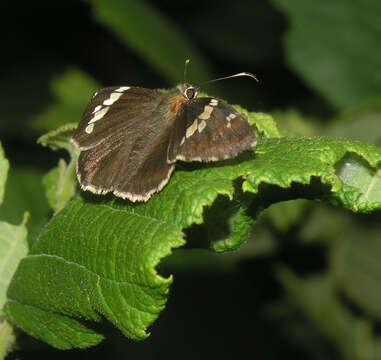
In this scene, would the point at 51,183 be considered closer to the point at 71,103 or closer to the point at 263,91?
the point at 71,103

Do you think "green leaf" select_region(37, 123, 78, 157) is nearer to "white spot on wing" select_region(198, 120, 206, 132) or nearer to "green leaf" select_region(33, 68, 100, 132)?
"white spot on wing" select_region(198, 120, 206, 132)

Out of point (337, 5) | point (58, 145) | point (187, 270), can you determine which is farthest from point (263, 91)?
point (58, 145)

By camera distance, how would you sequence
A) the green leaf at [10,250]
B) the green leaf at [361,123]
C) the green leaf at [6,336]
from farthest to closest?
the green leaf at [361,123], the green leaf at [10,250], the green leaf at [6,336]

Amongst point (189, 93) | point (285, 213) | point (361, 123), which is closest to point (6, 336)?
point (189, 93)

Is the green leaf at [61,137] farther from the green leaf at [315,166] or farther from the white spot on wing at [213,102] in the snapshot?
the green leaf at [315,166]

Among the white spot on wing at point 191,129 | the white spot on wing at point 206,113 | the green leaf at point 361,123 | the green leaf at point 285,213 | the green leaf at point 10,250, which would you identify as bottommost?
the green leaf at point 285,213

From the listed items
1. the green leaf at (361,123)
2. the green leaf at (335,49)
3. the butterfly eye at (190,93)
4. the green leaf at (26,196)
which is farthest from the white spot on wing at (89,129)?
the green leaf at (335,49)

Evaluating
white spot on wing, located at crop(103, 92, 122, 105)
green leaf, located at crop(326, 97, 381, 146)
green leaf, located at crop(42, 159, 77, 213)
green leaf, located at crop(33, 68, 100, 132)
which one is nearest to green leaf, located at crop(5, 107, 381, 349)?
green leaf, located at crop(42, 159, 77, 213)
